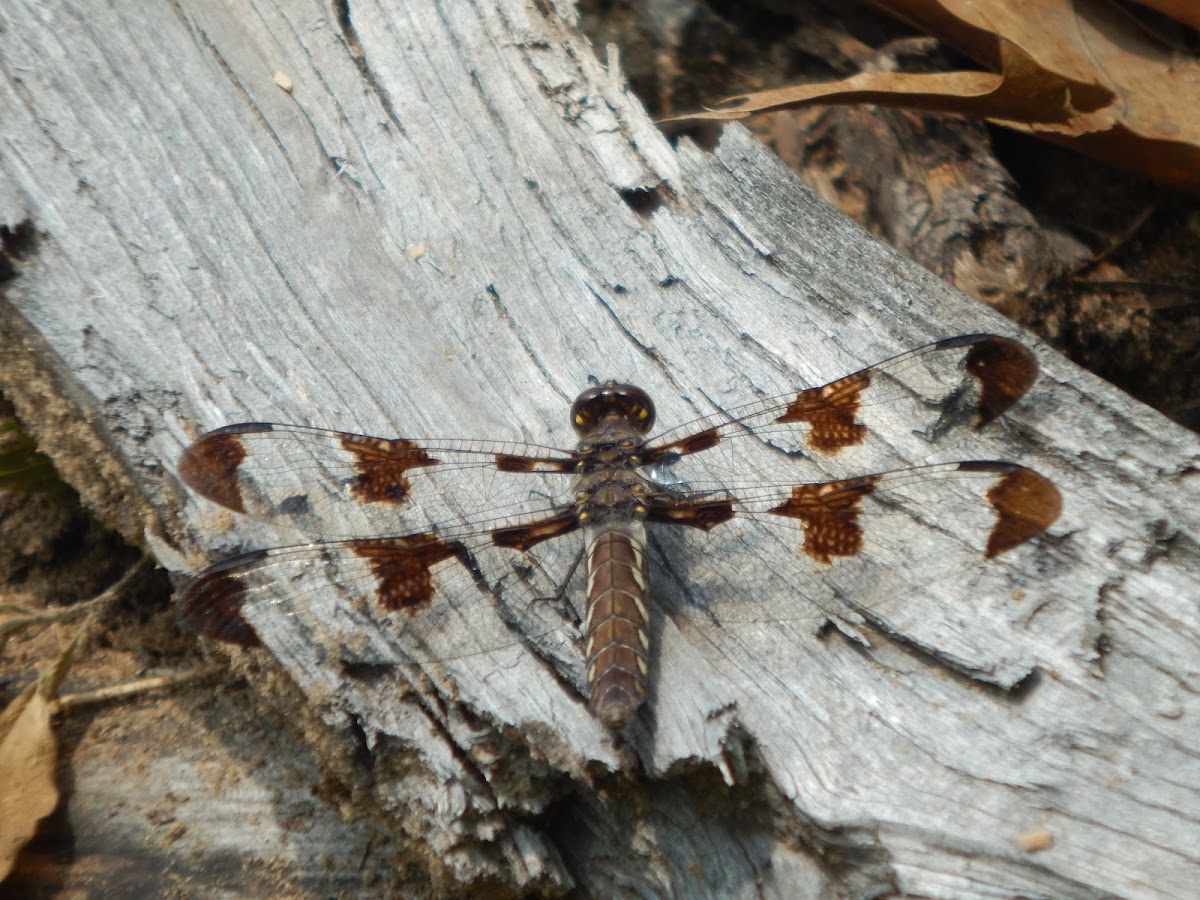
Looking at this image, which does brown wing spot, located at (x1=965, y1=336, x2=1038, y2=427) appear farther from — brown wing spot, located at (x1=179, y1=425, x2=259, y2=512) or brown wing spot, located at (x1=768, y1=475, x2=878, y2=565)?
brown wing spot, located at (x1=179, y1=425, x2=259, y2=512)

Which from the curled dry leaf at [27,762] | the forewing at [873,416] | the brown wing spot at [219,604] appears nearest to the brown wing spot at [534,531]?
the forewing at [873,416]

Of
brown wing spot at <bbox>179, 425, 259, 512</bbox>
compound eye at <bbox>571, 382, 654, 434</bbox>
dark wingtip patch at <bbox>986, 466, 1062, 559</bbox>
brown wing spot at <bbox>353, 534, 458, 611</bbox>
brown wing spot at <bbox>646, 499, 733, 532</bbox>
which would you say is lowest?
brown wing spot at <bbox>353, 534, 458, 611</bbox>

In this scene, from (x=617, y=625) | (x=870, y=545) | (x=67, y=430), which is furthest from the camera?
(x=67, y=430)

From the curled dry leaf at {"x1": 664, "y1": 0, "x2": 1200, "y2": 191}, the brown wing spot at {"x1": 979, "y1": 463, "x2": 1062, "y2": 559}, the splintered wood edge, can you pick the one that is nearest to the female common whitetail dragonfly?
the brown wing spot at {"x1": 979, "y1": 463, "x2": 1062, "y2": 559}

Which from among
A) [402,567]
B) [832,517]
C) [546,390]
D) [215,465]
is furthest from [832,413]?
[215,465]

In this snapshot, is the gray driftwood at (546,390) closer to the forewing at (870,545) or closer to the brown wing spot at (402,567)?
the forewing at (870,545)

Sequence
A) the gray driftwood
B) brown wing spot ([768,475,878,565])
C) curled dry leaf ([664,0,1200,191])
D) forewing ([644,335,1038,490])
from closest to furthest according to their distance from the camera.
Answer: the gray driftwood
brown wing spot ([768,475,878,565])
forewing ([644,335,1038,490])
curled dry leaf ([664,0,1200,191])

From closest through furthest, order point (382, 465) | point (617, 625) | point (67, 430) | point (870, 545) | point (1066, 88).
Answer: point (617, 625), point (870, 545), point (382, 465), point (67, 430), point (1066, 88)

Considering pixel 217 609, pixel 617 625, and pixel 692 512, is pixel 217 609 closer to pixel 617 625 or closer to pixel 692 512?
pixel 617 625
